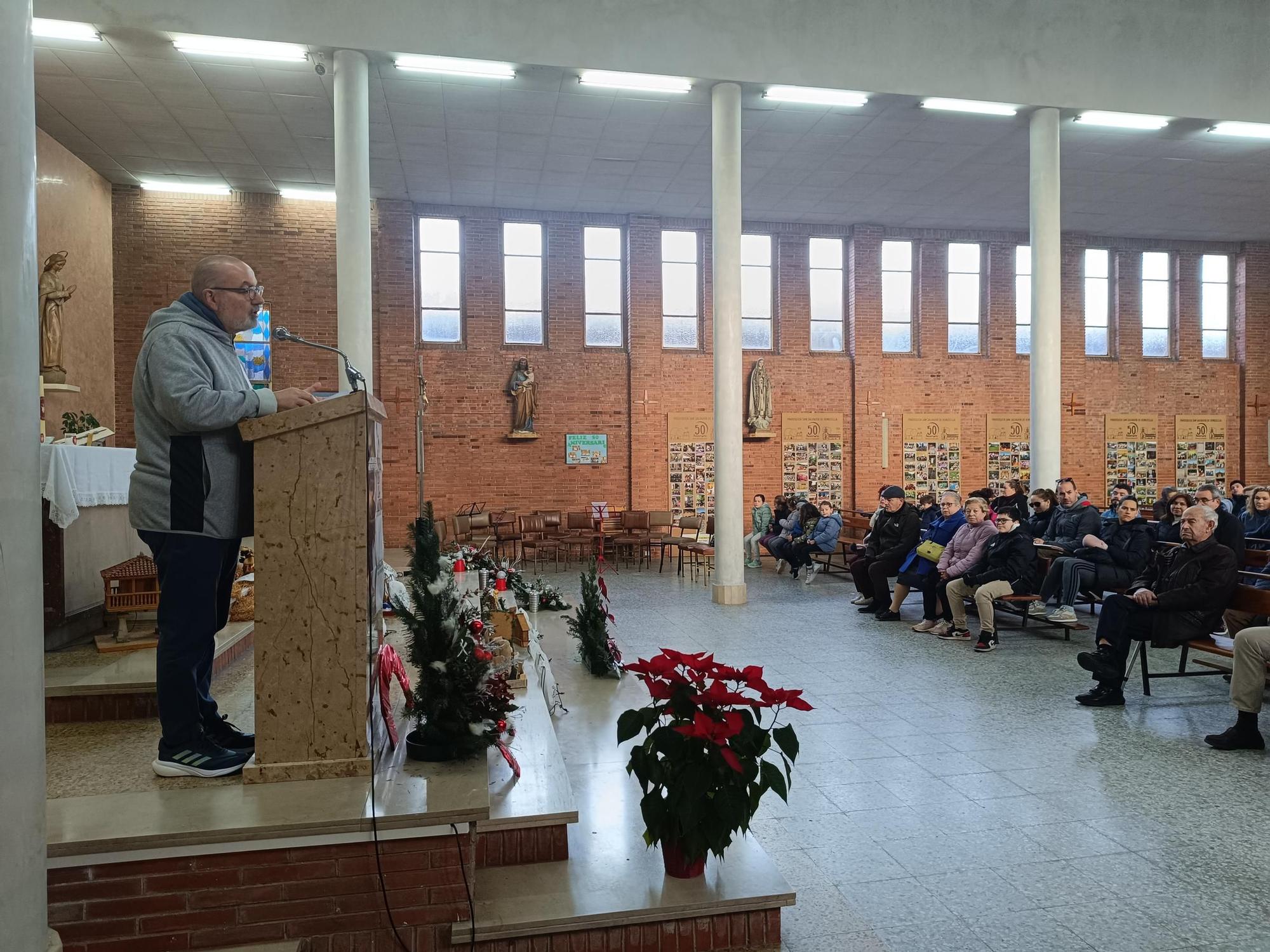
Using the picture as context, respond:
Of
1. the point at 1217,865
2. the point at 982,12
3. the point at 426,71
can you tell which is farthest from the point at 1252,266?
the point at 1217,865

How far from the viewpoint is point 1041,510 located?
928 centimetres

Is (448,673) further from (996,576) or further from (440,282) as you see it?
(440,282)

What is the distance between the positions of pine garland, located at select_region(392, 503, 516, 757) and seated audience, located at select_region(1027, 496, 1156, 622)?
617cm

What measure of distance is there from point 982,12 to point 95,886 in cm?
1143

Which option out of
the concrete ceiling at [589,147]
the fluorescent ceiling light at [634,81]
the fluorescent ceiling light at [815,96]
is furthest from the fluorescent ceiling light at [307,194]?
the fluorescent ceiling light at [815,96]

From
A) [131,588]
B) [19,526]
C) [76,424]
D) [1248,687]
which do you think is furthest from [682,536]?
[19,526]

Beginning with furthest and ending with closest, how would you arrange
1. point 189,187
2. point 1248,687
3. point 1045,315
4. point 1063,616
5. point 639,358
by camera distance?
1. point 639,358
2. point 189,187
3. point 1045,315
4. point 1063,616
5. point 1248,687

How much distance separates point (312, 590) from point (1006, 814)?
3028mm

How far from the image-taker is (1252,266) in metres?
17.5

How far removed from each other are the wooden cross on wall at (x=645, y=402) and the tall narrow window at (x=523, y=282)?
2.00m

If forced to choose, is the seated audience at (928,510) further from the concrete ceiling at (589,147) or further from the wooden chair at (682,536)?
the concrete ceiling at (589,147)

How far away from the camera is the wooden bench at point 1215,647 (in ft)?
16.8

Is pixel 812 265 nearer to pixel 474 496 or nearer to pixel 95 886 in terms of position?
pixel 474 496

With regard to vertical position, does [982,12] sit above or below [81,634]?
above
